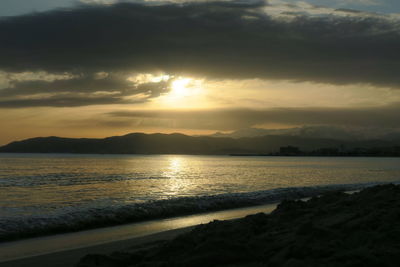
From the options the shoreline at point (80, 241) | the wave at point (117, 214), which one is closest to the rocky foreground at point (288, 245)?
the shoreline at point (80, 241)

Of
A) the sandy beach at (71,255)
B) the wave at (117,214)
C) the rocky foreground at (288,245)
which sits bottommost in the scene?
the wave at (117,214)

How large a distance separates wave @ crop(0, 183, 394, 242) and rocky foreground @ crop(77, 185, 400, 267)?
5.94m

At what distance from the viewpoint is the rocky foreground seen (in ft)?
18.9

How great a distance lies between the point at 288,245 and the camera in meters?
6.71

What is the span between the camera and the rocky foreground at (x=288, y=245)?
5.75 metres

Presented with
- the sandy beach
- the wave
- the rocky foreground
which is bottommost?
the wave

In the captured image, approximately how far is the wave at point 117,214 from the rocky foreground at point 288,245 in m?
5.94

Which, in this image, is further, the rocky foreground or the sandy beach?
the sandy beach

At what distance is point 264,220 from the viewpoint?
9742 millimetres

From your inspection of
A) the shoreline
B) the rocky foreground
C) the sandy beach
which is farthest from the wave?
the rocky foreground

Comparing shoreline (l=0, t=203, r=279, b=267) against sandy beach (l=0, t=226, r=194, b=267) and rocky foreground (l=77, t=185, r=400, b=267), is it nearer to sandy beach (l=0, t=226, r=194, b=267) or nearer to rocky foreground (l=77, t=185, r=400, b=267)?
sandy beach (l=0, t=226, r=194, b=267)

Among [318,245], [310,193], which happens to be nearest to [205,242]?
[318,245]

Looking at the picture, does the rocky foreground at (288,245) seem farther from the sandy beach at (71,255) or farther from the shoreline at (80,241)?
the shoreline at (80,241)

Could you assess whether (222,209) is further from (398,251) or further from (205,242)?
(398,251)
